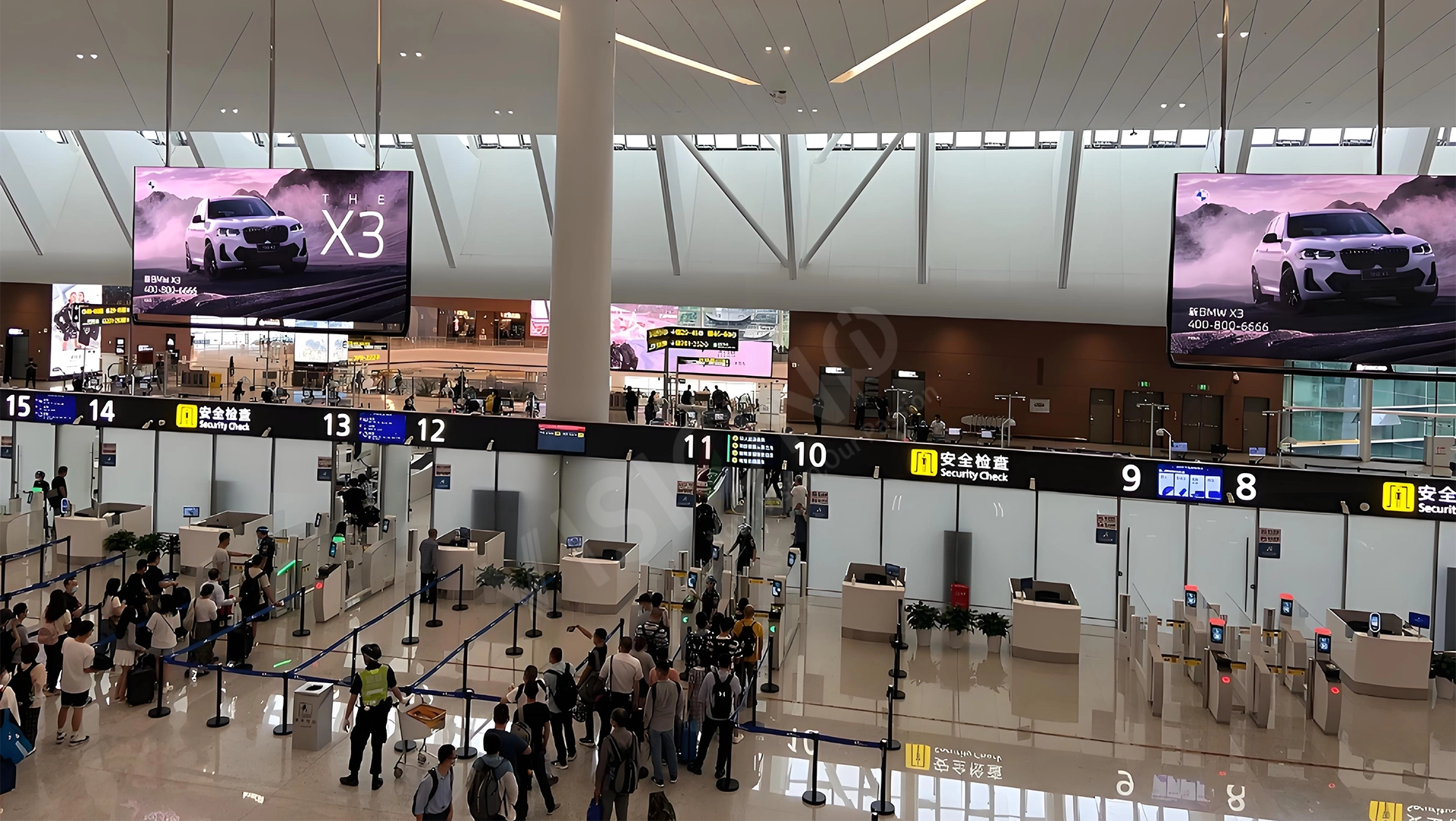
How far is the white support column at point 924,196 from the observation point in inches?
977

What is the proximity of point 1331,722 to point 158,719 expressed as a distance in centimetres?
1372

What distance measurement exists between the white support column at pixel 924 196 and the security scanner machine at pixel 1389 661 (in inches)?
602

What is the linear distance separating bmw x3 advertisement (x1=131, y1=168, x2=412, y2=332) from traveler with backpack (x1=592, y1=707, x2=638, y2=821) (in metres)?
5.07

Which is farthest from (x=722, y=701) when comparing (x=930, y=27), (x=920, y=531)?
(x=930, y=27)

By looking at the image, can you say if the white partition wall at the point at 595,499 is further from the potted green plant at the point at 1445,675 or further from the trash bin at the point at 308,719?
the potted green plant at the point at 1445,675

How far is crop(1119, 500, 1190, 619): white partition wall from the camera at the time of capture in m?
16.1

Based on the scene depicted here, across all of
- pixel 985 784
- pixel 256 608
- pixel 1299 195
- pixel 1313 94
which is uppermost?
pixel 1313 94

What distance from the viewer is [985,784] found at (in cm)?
948

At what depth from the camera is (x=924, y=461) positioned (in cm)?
1338

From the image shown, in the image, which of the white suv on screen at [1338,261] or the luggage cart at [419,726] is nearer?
the white suv on screen at [1338,261]

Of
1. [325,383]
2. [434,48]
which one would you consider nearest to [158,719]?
[434,48]

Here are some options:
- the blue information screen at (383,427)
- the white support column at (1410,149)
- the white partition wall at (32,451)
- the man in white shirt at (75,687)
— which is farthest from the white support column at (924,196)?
the white partition wall at (32,451)

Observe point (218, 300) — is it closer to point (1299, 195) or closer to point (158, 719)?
point (158, 719)

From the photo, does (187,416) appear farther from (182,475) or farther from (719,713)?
(719,713)
